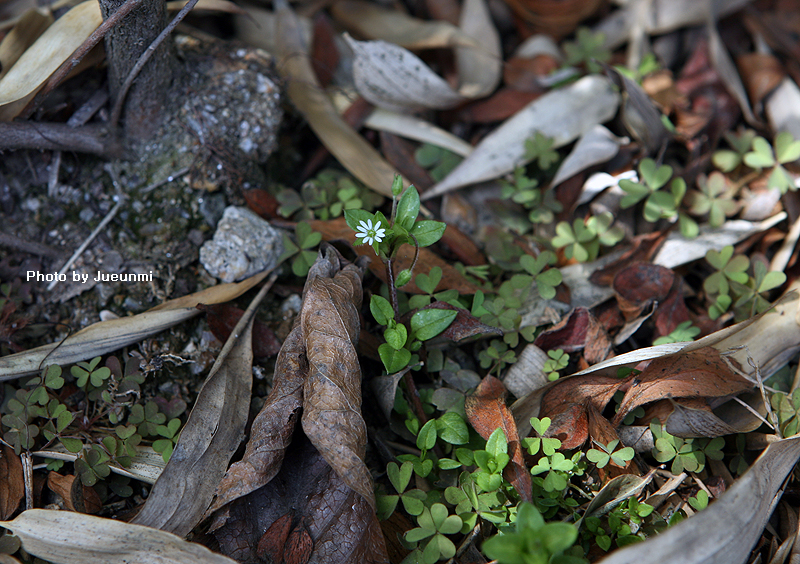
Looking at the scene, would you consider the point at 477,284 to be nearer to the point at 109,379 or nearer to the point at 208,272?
the point at 208,272

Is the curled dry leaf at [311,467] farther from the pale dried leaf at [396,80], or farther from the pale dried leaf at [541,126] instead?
the pale dried leaf at [396,80]

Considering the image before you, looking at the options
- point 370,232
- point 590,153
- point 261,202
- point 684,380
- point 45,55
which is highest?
point 45,55

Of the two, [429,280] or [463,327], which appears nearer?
[463,327]

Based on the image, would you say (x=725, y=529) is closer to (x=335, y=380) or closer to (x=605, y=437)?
(x=605, y=437)

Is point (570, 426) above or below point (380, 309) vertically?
below

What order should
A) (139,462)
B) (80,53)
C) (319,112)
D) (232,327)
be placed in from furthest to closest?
1. (319,112)
2. (232,327)
3. (80,53)
4. (139,462)

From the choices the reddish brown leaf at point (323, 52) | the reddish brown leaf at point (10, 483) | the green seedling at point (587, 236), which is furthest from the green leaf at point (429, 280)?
the reddish brown leaf at point (10, 483)

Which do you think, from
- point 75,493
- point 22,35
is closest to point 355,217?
point 75,493

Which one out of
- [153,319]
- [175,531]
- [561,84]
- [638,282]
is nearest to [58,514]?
[175,531]
